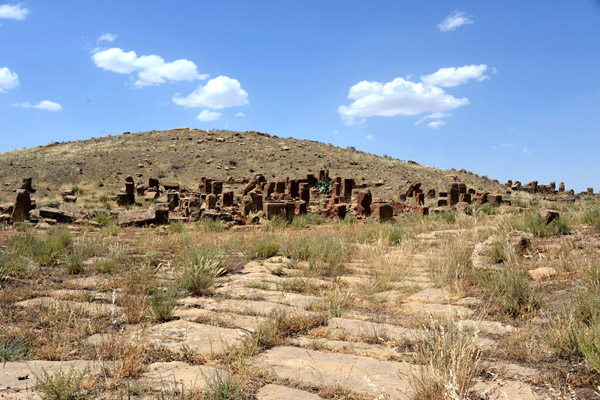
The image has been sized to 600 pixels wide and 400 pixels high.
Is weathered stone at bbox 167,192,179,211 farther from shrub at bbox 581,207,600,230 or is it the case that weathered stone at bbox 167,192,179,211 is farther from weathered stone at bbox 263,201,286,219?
shrub at bbox 581,207,600,230

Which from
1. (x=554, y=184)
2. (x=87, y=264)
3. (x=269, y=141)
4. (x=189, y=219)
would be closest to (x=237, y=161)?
(x=269, y=141)

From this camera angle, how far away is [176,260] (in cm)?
691

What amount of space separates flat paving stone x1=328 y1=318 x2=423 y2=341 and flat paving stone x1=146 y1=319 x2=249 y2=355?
35.4 inches

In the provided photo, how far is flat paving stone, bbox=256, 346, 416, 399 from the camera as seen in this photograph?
9.12ft

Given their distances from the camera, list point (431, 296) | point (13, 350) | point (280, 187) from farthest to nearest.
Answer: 1. point (280, 187)
2. point (431, 296)
3. point (13, 350)

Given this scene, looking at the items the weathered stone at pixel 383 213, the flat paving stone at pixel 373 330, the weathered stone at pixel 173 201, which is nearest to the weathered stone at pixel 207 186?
the weathered stone at pixel 173 201

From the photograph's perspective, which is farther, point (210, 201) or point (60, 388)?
point (210, 201)

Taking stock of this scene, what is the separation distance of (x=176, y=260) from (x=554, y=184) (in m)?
35.5

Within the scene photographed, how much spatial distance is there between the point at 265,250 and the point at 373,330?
400 cm

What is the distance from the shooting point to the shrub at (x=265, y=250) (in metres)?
7.70

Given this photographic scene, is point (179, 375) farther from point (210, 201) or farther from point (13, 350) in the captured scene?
point (210, 201)

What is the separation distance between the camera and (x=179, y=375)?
2.92 meters

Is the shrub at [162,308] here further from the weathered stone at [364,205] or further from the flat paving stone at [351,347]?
the weathered stone at [364,205]

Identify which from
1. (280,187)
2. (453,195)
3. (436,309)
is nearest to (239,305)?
(436,309)
